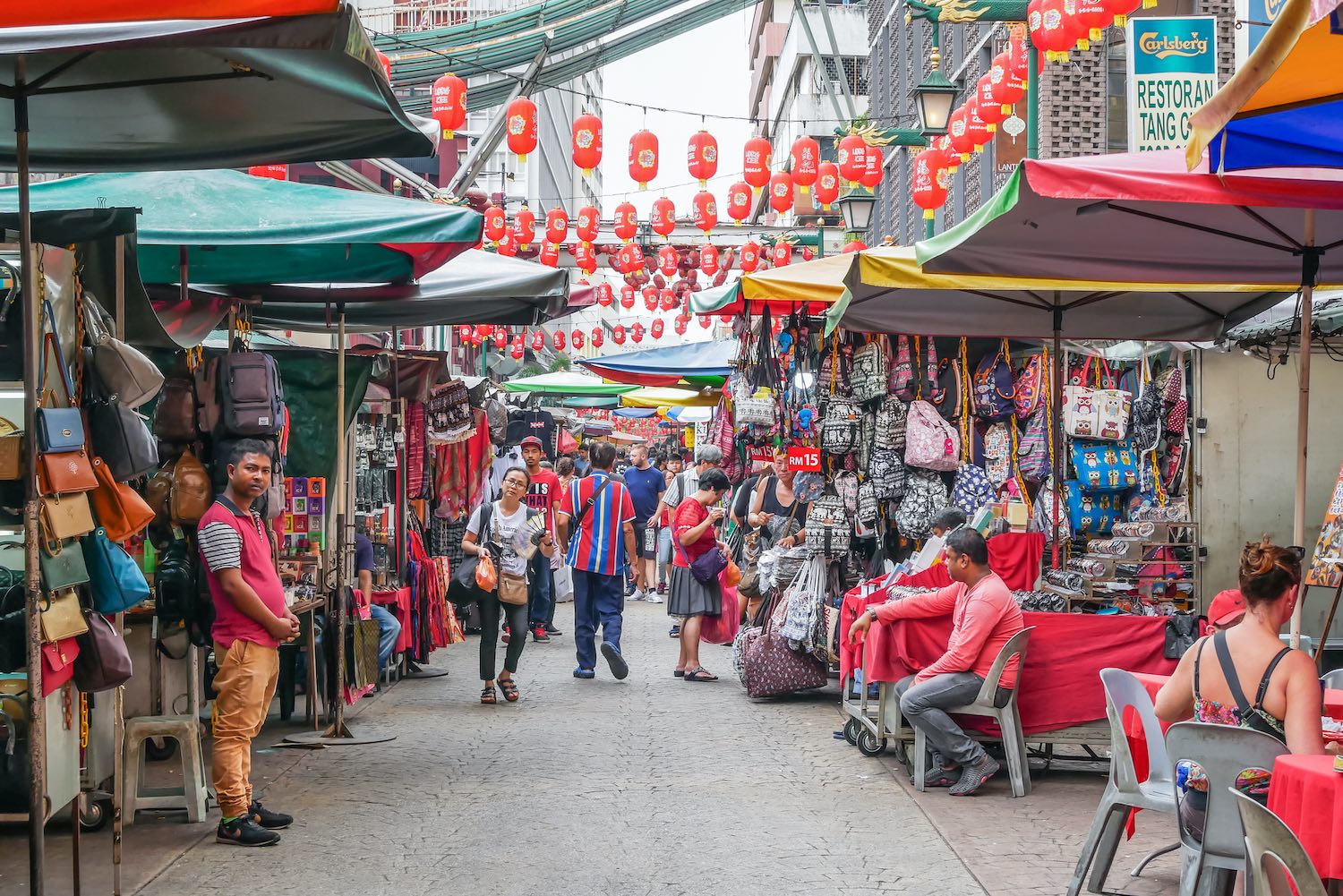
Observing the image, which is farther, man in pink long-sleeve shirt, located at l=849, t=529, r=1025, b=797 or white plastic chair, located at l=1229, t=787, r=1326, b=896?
man in pink long-sleeve shirt, located at l=849, t=529, r=1025, b=797

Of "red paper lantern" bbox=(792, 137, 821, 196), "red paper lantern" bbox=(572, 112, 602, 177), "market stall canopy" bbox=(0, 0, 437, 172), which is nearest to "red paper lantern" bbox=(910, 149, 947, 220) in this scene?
"red paper lantern" bbox=(792, 137, 821, 196)

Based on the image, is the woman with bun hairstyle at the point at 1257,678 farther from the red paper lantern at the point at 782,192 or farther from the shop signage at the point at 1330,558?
the red paper lantern at the point at 782,192

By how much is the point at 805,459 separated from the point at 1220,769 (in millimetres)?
6451

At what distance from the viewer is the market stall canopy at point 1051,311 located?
907cm

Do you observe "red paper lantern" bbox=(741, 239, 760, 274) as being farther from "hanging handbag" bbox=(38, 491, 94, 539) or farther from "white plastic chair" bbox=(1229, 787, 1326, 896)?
"white plastic chair" bbox=(1229, 787, 1326, 896)

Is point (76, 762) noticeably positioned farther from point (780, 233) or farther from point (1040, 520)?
point (780, 233)

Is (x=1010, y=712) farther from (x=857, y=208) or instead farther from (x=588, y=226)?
(x=588, y=226)

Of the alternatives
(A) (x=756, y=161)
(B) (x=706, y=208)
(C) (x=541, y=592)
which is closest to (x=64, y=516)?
(C) (x=541, y=592)

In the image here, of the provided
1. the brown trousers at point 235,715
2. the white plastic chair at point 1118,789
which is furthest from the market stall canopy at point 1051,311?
the brown trousers at point 235,715

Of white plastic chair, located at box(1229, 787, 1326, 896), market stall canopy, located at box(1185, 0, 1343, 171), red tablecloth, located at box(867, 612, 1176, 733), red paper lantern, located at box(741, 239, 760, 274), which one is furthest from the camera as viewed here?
red paper lantern, located at box(741, 239, 760, 274)

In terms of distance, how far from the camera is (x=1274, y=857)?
395 centimetres

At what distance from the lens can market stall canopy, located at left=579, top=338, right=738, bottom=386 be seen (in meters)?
16.8

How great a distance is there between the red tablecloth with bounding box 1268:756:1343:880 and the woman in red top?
833 centimetres

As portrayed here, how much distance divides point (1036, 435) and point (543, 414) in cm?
1436
